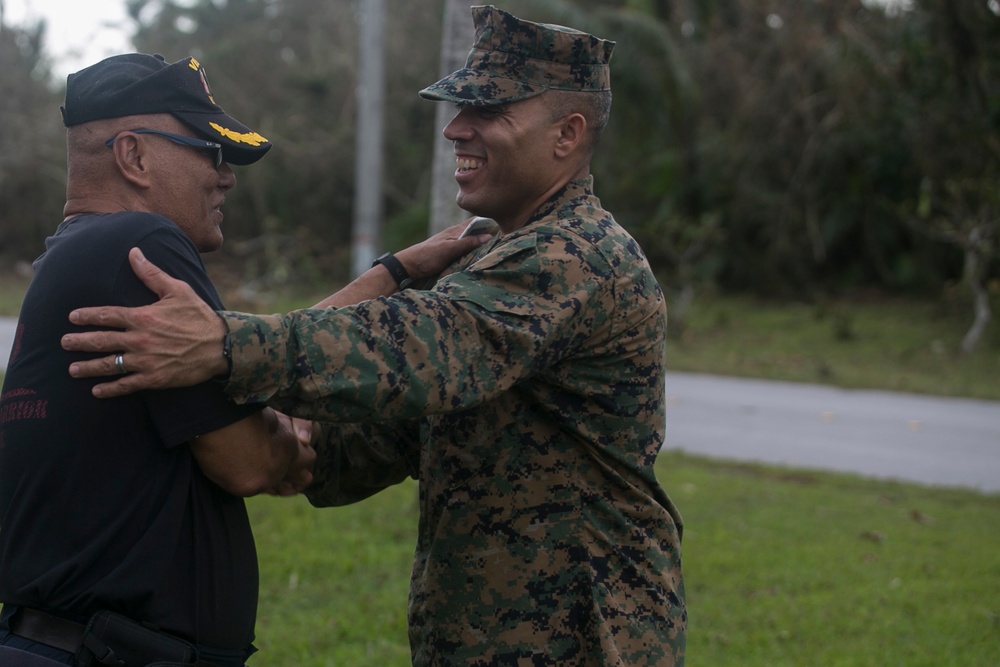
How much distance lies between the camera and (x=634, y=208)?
21.5m

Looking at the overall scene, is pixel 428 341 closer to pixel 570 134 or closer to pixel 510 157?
pixel 510 157

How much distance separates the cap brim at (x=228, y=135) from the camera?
2.38 m

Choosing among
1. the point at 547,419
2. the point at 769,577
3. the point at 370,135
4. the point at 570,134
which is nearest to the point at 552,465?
the point at 547,419

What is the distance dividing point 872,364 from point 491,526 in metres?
13.3

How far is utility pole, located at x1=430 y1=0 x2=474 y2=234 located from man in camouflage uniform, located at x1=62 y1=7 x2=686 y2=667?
11.8ft

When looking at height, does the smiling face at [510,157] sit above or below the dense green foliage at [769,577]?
above

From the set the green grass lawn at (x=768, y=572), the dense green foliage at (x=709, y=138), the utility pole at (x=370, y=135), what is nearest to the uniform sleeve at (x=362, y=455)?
the green grass lawn at (x=768, y=572)

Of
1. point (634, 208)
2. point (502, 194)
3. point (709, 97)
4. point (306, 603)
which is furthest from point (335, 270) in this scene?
point (502, 194)

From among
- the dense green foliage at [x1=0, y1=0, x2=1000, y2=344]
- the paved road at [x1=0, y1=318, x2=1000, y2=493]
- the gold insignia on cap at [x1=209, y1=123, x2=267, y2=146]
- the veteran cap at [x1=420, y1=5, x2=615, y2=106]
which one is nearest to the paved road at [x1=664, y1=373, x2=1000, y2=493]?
the paved road at [x1=0, y1=318, x2=1000, y2=493]

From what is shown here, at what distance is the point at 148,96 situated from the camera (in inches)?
91.7

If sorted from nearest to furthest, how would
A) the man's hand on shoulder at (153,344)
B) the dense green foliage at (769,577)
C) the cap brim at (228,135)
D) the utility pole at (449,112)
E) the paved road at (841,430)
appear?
the man's hand on shoulder at (153,344) < the cap brim at (228,135) < the dense green foliage at (769,577) < the utility pole at (449,112) < the paved road at (841,430)

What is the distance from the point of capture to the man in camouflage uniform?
228 cm

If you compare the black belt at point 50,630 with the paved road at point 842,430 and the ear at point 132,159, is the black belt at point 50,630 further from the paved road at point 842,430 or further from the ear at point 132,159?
the paved road at point 842,430

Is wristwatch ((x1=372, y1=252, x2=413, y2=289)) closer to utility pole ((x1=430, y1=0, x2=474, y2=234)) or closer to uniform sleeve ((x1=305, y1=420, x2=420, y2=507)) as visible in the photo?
uniform sleeve ((x1=305, y1=420, x2=420, y2=507))
